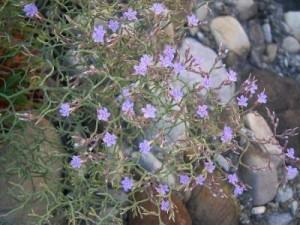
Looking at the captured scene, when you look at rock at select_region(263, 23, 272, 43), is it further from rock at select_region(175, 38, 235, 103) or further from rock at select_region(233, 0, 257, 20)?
rock at select_region(175, 38, 235, 103)

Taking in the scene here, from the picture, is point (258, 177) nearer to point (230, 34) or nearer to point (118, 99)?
point (230, 34)

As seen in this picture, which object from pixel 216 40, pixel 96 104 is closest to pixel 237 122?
pixel 96 104

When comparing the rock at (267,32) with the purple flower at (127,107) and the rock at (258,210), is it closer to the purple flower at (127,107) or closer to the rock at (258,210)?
the rock at (258,210)

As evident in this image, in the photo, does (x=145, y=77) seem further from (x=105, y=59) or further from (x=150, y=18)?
(x=150, y=18)

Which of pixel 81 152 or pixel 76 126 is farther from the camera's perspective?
pixel 76 126

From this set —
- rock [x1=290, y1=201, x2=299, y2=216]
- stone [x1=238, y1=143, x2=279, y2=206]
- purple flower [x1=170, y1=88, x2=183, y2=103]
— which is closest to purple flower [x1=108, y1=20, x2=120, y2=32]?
purple flower [x1=170, y1=88, x2=183, y2=103]

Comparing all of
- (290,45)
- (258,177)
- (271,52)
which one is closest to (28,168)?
(258,177)
